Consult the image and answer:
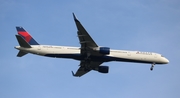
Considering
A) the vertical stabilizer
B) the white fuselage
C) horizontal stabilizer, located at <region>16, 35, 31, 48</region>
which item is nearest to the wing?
the white fuselage

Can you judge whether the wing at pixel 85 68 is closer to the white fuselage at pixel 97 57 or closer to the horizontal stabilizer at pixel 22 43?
the white fuselage at pixel 97 57

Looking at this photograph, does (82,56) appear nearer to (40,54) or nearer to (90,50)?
(90,50)

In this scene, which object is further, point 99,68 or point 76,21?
point 99,68

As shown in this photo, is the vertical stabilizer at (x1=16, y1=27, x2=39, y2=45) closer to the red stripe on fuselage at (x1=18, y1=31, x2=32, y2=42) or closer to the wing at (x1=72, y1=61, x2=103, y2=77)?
the red stripe on fuselage at (x1=18, y1=31, x2=32, y2=42)

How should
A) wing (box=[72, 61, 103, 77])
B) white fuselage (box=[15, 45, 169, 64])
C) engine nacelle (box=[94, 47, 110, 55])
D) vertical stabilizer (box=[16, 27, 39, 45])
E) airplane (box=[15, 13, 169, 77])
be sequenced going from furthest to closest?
wing (box=[72, 61, 103, 77])
vertical stabilizer (box=[16, 27, 39, 45])
white fuselage (box=[15, 45, 169, 64])
engine nacelle (box=[94, 47, 110, 55])
airplane (box=[15, 13, 169, 77])

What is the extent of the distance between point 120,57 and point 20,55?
61.4 ft

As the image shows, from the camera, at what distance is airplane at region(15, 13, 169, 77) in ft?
206

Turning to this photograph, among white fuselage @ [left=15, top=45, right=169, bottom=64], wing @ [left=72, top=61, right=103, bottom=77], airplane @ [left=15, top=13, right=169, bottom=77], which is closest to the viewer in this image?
airplane @ [left=15, top=13, right=169, bottom=77]

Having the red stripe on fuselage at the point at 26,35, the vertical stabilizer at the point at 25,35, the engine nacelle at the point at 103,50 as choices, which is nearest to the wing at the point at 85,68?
the engine nacelle at the point at 103,50

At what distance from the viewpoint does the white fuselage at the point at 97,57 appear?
64.5 m

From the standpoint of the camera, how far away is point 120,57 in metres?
65.6

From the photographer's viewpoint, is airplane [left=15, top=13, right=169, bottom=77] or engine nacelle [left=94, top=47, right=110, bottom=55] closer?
airplane [left=15, top=13, right=169, bottom=77]

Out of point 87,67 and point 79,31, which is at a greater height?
point 79,31

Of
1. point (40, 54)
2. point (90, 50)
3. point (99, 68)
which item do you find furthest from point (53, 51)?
point (99, 68)
